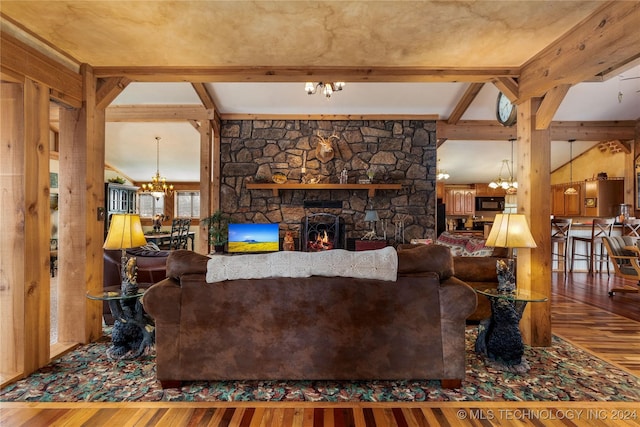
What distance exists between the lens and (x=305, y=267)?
2020 mm

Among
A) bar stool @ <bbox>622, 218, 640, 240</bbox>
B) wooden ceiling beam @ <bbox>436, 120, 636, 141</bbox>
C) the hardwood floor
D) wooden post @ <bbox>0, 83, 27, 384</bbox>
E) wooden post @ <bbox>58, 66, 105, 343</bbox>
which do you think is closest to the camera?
the hardwood floor

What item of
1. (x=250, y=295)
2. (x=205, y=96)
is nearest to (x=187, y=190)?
(x=205, y=96)

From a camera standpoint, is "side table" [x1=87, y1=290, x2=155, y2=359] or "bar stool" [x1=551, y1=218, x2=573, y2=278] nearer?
"side table" [x1=87, y1=290, x2=155, y2=359]

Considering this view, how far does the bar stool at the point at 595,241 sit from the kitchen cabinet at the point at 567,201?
2248mm

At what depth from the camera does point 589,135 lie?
265 inches

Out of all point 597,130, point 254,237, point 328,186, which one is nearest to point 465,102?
point 328,186

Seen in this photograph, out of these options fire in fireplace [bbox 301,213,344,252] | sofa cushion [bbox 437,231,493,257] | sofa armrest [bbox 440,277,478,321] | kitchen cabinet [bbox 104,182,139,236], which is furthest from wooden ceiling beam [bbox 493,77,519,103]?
kitchen cabinet [bbox 104,182,139,236]

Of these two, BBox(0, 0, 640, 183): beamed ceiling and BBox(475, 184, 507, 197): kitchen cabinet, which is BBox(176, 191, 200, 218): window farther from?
BBox(475, 184, 507, 197): kitchen cabinet

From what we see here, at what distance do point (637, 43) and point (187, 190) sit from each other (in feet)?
33.7

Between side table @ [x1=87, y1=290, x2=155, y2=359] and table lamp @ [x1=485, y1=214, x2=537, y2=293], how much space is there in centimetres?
271

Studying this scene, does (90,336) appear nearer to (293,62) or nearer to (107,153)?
(293,62)

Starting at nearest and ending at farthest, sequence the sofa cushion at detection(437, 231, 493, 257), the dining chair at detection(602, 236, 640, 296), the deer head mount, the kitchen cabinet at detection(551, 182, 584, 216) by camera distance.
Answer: the sofa cushion at detection(437, 231, 493, 257), the dining chair at detection(602, 236, 640, 296), the deer head mount, the kitchen cabinet at detection(551, 182, 584, 216)

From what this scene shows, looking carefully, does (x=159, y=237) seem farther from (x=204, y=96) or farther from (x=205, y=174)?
(x=204, y=96)

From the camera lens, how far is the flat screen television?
235 inches
